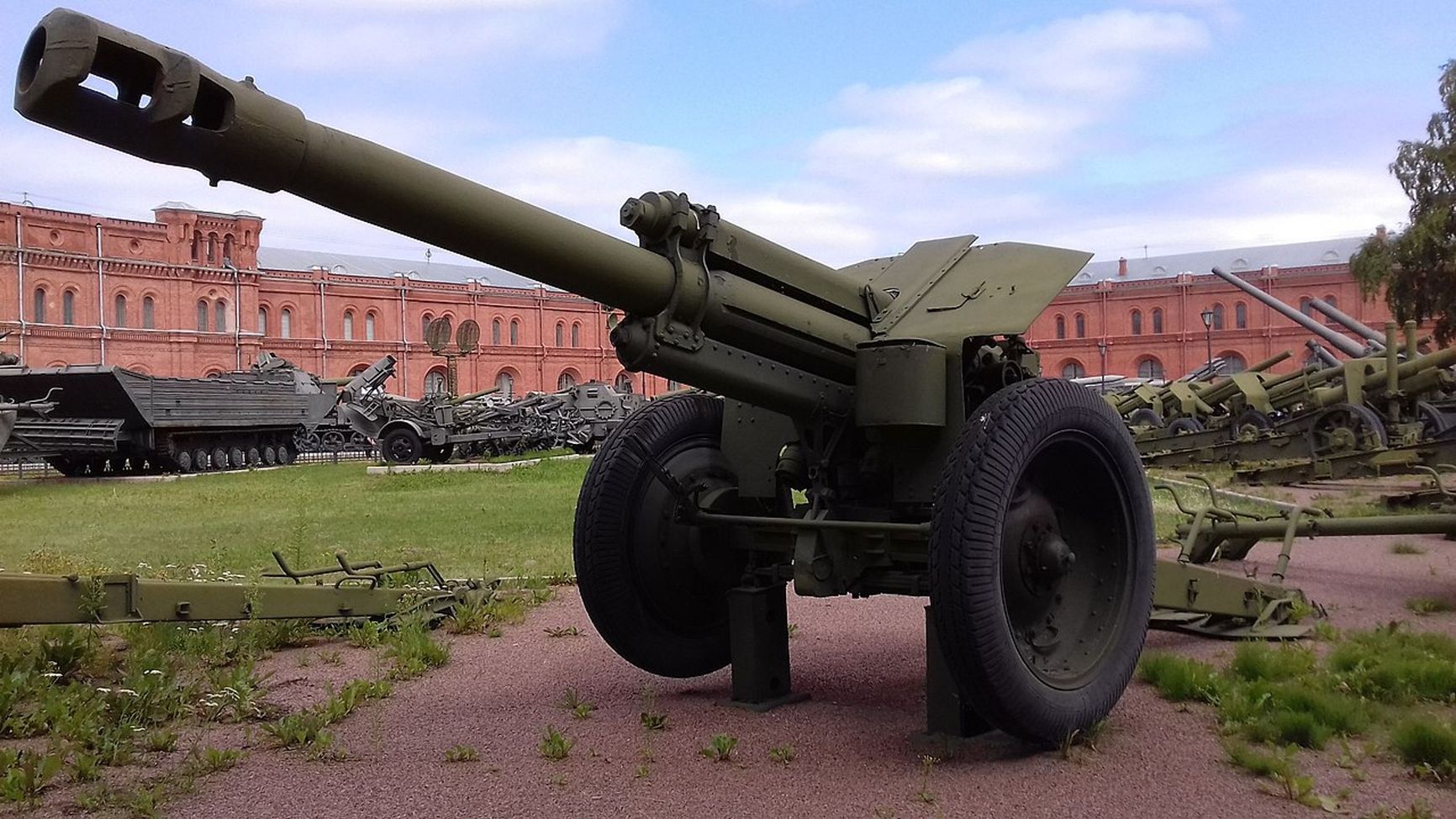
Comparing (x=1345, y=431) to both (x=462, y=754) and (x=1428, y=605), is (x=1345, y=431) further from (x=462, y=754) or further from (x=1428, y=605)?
(x=462, y=754)

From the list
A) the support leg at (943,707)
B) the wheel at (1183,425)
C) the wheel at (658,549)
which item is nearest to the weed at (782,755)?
the support leg at (943,707)

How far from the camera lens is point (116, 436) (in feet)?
69.9

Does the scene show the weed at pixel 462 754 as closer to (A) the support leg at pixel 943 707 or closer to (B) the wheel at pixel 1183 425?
(A) the support leg at pixel 943 707

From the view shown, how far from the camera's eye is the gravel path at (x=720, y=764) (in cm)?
353

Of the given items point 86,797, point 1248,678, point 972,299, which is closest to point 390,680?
point 86,797

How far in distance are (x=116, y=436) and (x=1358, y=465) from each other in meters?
19.1

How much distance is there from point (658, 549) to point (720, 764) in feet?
3.34

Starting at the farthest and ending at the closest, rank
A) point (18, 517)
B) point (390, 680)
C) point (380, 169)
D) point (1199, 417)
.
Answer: point (1199, 417), point (18, 517), point (390, 680), point (380, 169)

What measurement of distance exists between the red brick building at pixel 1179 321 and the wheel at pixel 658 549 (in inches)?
1978

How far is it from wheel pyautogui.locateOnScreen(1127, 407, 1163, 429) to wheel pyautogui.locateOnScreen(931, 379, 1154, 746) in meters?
16.9

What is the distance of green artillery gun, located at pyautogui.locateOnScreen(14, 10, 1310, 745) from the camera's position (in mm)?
2939

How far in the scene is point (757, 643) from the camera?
15.5 feet

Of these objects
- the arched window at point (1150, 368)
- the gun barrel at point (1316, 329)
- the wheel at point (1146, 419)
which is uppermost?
the arched window at point (1150, 368)

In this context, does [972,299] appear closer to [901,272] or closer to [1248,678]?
[901,272]
